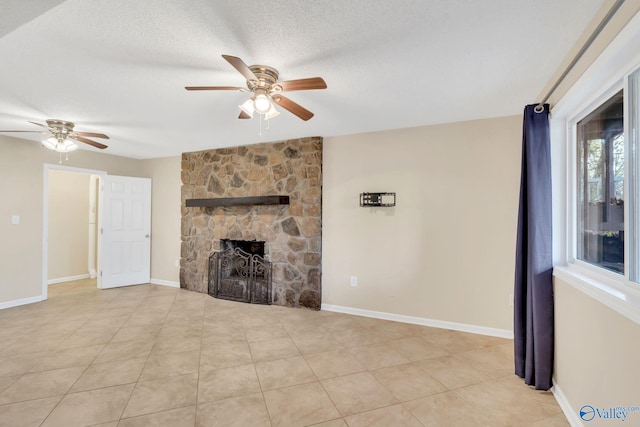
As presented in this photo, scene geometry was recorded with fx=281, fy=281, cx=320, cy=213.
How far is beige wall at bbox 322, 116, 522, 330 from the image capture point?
304cm

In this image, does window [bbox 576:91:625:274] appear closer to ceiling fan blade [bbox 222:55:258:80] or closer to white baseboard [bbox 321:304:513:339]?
white baseboard [bbox 321:304:513:339]

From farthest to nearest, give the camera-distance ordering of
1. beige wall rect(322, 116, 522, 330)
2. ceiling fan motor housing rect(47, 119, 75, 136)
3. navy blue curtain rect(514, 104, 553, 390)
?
ceiling fan motor housing rect(47, 119, 75, 136), beige wall rect(322, 116, 522, 330), navy blue curtain rect(514, 104, 553, 390)

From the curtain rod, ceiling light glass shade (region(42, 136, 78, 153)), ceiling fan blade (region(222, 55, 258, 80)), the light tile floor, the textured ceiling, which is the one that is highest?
the textured ceiling

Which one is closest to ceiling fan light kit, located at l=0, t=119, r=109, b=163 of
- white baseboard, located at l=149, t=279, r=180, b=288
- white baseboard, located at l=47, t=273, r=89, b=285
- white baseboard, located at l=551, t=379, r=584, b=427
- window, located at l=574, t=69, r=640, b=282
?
white baseboard, located at l=149, t=279, r=180, b=288

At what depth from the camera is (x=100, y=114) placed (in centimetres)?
300

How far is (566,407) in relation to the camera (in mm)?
1853

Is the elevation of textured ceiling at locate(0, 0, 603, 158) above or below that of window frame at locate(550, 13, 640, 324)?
above

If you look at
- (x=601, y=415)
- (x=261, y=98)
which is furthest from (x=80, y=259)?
(x=601, y=415)

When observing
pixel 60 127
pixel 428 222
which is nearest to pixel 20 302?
pixel 60 127

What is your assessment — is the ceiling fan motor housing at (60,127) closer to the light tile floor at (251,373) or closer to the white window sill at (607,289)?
the light tile floor at (251,373)

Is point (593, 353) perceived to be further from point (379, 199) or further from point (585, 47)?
point (379, 199)

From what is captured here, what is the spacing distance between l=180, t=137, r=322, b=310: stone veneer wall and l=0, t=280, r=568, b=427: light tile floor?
0.72 meters

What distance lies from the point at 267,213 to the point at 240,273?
3.46ft

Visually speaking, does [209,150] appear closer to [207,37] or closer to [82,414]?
[207,37]
